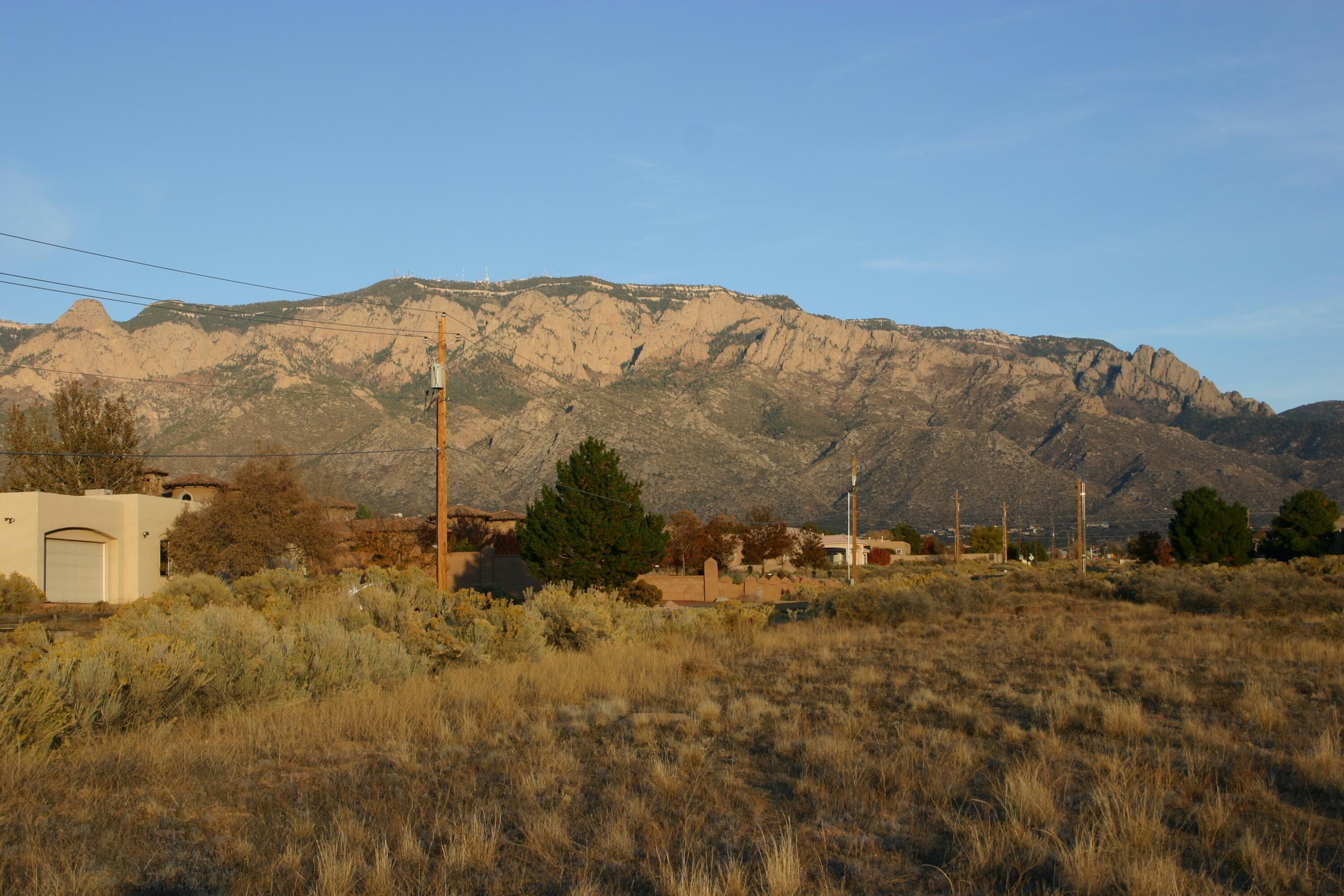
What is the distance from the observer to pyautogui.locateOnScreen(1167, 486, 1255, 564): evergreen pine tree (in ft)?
194

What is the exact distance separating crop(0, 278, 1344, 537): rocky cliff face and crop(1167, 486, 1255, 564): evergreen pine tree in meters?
34.2

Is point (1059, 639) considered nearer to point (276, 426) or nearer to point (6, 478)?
point (6, 478)

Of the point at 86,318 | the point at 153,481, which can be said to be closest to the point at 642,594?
the point at 153,481

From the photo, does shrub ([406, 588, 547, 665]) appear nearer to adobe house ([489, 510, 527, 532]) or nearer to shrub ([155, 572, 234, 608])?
shrub ([155, 572, 234, 608])

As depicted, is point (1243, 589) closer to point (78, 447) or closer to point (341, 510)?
point (341, 510)

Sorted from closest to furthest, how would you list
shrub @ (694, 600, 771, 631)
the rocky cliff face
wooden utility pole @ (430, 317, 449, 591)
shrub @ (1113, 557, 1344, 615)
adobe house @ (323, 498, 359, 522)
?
wooden utility pole @ (430, 317, 449, 591) < shrub @ (694, 600, 771, 631) < shrub @ (1113, 557, 1344, 615) < adobe house @ (323, 498, 359, 522) < the rocky cliff face

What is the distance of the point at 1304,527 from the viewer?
65000mm

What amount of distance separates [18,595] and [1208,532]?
59754 mm

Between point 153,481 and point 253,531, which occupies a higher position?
point 153,481

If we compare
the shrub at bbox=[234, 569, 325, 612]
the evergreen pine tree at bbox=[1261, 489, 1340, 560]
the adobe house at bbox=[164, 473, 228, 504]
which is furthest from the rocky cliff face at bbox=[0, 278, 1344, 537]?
the shrub at bbox=[234, 569, 325, 612]

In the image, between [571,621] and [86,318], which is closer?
[571,621]

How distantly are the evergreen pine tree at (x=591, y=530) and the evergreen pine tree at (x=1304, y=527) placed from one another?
47022 millimetres

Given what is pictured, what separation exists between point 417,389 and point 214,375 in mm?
23223

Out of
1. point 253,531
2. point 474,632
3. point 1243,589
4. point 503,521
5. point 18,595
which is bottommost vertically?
point 18,595
